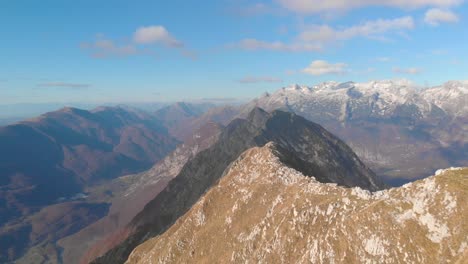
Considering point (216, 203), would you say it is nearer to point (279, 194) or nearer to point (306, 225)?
point (279, 194)

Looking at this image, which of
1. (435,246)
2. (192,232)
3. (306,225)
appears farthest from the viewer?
(192,232)

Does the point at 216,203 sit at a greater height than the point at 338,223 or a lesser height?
lesser

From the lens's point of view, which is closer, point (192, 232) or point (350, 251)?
point (350, 251)

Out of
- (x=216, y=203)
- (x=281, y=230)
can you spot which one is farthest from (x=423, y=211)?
(x=216, y=203)

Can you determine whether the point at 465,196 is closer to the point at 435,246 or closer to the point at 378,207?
the point at 435,246

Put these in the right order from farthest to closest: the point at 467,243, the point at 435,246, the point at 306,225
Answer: the point at 306,225 → the point at 435,246 → the point at 467,243

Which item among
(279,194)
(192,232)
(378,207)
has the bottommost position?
(192,232)
